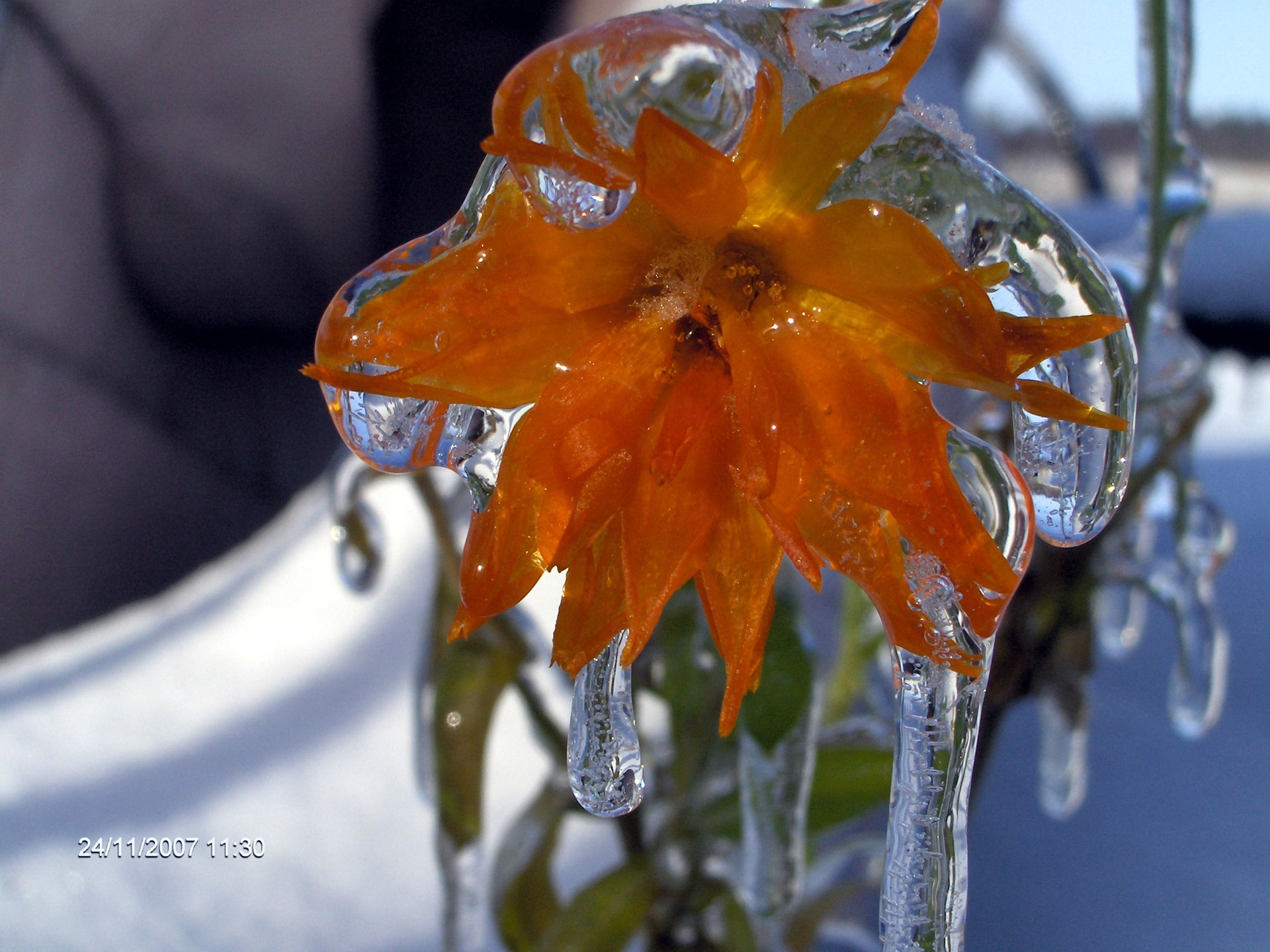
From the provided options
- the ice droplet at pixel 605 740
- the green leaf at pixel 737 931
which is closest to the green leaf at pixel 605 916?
the green leaf at pixel 737 931

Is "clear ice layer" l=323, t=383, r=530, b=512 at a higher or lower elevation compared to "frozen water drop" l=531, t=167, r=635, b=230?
lower

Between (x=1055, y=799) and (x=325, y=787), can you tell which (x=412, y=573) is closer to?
(x=325, y=787)

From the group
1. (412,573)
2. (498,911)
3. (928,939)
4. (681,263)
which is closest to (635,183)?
(681,263)

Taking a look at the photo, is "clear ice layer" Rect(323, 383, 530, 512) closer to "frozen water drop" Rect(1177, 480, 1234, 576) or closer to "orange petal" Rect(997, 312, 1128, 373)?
"orange petal" Rect(997, 312, 1128, 373)

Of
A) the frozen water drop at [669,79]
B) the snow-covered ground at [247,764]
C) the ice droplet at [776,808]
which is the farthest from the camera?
the snow-covered ground at [247,764]

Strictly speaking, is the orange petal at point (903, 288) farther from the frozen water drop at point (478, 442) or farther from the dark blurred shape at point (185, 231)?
the dark blurred shape at point (185, 231)

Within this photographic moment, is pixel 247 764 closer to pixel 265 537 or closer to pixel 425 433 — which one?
pixel 265 537

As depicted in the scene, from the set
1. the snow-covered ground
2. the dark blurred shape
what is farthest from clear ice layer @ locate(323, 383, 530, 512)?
the dark blurred shape
